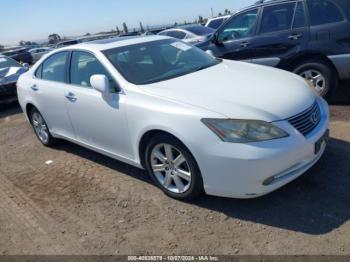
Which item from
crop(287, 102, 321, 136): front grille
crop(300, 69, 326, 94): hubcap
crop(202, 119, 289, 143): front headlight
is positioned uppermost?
crop(202, 119, 289, 143): front headlight

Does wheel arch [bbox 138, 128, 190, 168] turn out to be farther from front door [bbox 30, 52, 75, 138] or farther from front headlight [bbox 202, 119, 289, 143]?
front door [bbox 30, 52, 75, 138]

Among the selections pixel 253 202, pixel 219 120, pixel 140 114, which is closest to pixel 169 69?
pixel 140 114

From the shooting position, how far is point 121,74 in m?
4.20

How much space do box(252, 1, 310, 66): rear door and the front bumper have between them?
3.20 m

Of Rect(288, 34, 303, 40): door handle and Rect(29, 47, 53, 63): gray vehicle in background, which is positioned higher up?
Rect(288, 34, 303, 40): door handle

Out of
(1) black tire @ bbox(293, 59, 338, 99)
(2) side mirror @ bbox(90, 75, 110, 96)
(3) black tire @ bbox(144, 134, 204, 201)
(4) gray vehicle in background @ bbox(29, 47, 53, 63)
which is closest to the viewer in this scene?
(3) black tire @ bbox(144, 134, 204, 201)

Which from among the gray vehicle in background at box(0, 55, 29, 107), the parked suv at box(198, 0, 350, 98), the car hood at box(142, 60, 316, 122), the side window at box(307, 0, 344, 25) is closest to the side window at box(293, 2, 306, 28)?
the parked suv at box(198, 0, 350, 98)

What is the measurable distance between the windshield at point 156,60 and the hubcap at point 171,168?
2.63 ft

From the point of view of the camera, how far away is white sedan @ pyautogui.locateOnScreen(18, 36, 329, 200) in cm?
329

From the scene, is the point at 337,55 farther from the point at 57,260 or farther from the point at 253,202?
the point at 57,260

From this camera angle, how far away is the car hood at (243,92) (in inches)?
134

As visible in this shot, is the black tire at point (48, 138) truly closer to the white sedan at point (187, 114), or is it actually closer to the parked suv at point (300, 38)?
the white sedan at point (187, 114)

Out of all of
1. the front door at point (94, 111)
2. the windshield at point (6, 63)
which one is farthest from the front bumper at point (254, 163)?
the windshield at point (6, 63)

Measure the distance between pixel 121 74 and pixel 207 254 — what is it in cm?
210
